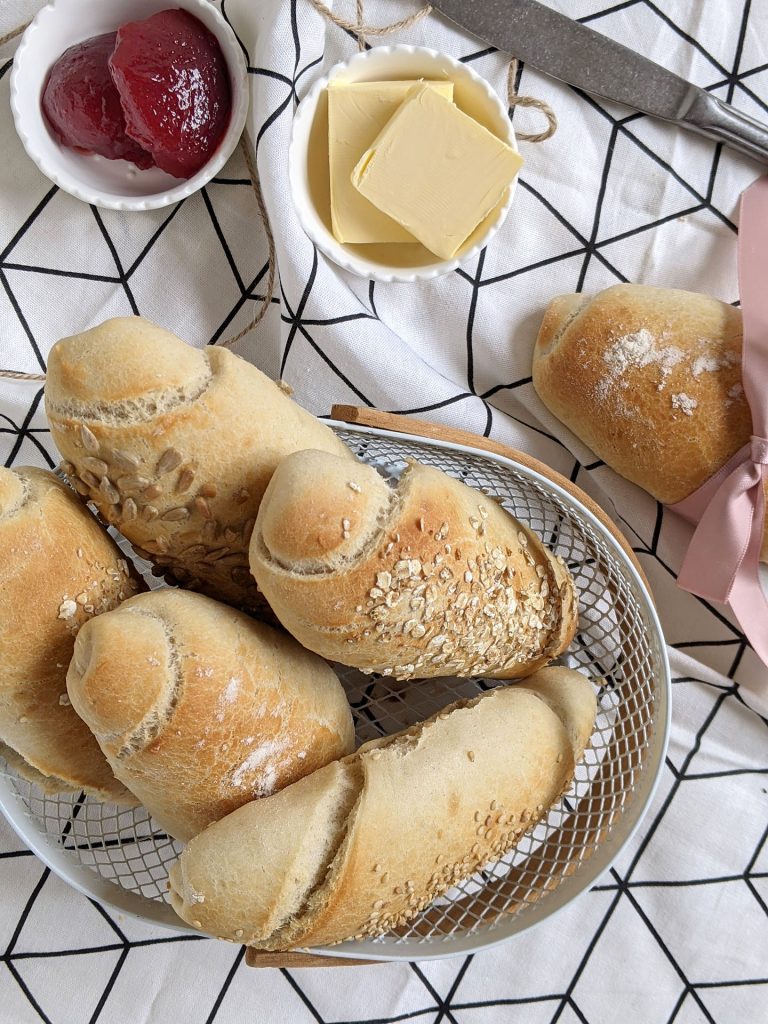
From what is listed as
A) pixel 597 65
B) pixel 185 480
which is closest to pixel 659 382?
pixel 597 65

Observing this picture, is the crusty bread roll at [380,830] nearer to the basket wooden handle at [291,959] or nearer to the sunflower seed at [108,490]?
the basket wooden handle at [291,959]

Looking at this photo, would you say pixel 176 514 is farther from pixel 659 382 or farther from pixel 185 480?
pixel 659 382

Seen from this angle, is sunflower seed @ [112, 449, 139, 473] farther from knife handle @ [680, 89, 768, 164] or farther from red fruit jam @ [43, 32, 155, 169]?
knife handle @ [680, 89, 768, 164]

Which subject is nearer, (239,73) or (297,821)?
(297,821)

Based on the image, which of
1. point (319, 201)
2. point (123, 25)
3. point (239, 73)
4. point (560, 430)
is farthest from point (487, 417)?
point (123, 25)

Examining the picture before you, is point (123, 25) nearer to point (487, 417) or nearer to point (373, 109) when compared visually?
point (373, 109)

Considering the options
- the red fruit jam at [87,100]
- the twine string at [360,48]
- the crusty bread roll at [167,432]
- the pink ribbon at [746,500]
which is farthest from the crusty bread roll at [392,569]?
the red fruit jam at [87,100]

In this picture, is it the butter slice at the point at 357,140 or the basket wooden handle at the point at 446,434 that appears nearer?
the basket wooden handle at the point at 446,434
